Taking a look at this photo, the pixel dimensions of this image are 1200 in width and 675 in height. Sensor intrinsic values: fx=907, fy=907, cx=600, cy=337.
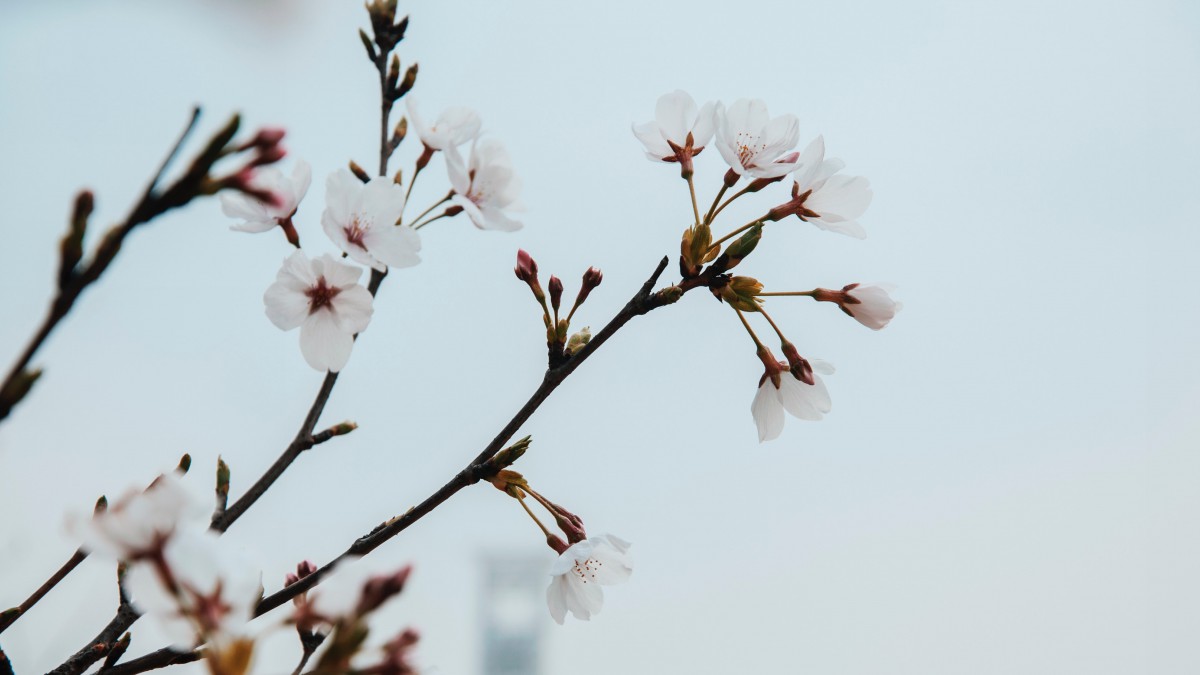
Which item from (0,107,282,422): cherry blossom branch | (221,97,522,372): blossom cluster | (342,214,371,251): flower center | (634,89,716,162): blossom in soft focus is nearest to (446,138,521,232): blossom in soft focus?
(221,97,522,372): blossom cluster

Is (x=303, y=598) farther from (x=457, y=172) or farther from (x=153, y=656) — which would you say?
(x=457, y=172)

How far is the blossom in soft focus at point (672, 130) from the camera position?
46.5 inches

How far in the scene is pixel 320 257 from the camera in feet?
3.07

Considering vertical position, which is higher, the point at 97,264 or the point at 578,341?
the point at 578,341

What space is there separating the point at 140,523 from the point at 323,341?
54 centimetres

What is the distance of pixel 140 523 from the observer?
0.47 m

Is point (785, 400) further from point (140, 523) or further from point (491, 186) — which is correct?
point (140, 523)

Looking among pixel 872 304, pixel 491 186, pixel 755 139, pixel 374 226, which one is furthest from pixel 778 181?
pixel 374 226

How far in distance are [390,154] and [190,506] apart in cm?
69

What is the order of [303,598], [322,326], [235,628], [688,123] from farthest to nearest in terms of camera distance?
1. [688,123]
2. [322,326]
3. [303,598]
4. [235,628]

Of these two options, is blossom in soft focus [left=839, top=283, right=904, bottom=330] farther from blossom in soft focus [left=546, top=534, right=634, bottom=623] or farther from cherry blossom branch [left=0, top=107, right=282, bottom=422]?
cherry blossom branch [left=0, top=107, right=282, bottom=422]

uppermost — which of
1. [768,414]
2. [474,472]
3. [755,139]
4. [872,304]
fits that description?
[755,139]

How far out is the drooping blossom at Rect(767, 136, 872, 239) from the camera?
111cm

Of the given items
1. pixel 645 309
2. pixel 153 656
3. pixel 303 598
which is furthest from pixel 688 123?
pixel 153 656
